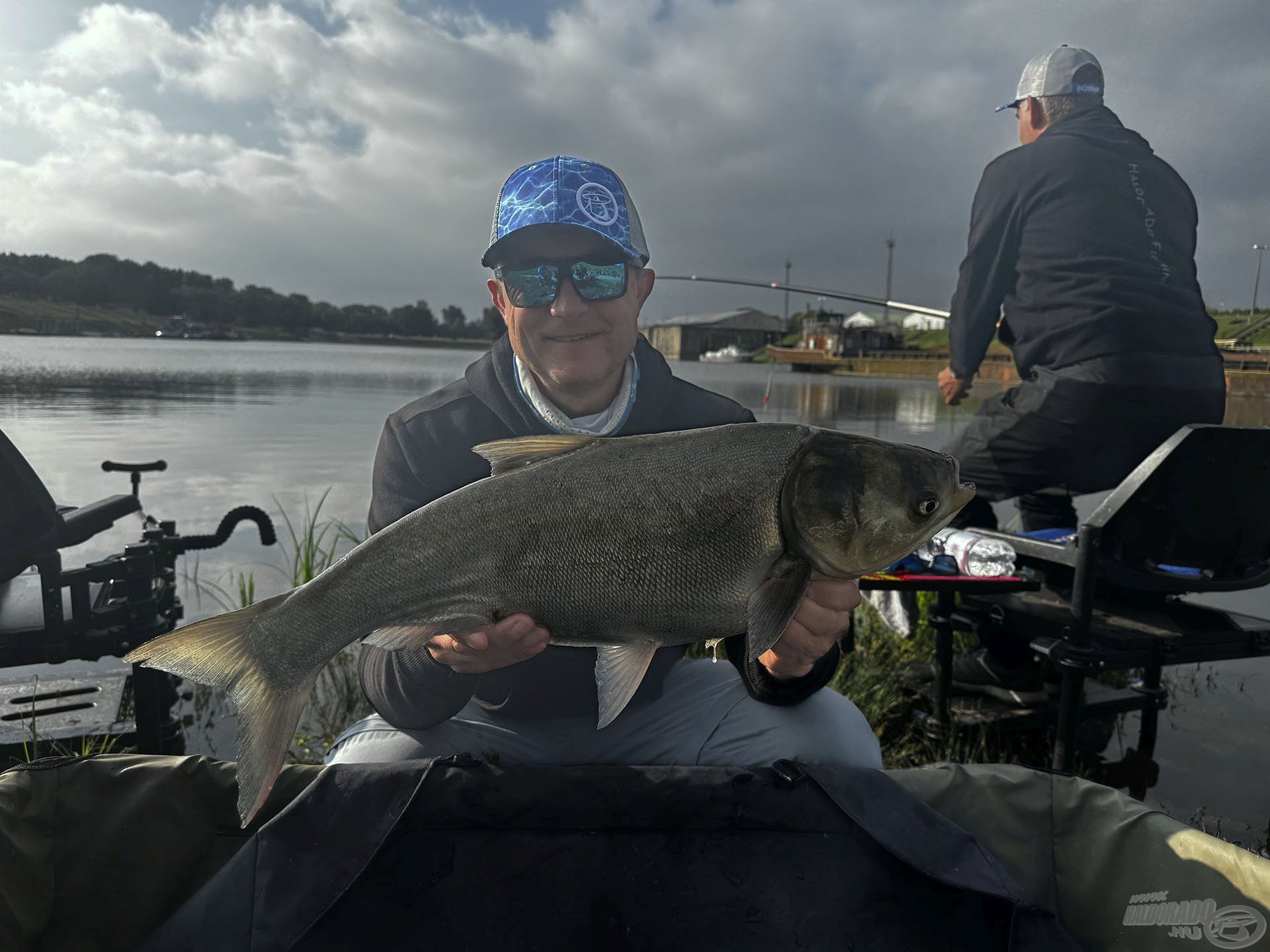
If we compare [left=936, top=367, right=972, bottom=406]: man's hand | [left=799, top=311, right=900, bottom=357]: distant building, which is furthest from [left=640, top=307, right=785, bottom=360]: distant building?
[left=936, top=367, right=972, bottom=406]: man's hand

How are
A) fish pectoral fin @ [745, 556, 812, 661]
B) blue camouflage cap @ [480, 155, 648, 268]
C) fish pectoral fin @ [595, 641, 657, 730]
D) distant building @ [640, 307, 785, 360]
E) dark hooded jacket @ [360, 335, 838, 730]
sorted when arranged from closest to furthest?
fish pectoral fin @ [745, 556, 812, 661] → fish pectoral fin @ [595, 641, 657, 730] → dark hooded jacket @ [360, 335, 838, 730] → blue camouflage cap @ [480, 155, 648, 268] → distant building @ [640, 307, 785, 360]

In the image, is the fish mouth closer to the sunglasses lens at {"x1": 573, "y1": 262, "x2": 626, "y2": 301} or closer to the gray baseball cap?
the sunglasses lens at {"x1": 573, "y1": 262, "x2": 626, "y2": 301}

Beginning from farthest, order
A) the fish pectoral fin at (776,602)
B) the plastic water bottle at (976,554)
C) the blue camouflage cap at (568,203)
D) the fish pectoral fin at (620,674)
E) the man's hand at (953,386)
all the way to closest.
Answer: the man's hand at (953,386), the plastic water bottle at (976,554), the blue camouflage cap at (568,203), the fish pectoral fin at (620,674), the fish pectoral fin at (776,602)

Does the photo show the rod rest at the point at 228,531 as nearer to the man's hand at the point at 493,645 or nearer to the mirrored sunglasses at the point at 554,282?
the mirrored sunglasses at the point at 554,282

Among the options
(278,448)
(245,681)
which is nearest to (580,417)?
(245,681)

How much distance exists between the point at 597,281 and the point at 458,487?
2.40 feet

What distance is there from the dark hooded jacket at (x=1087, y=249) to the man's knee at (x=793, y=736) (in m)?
2.04

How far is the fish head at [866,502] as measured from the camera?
1562 millimetres

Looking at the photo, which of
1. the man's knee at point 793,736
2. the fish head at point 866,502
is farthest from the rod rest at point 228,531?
the fish head at point 866,502

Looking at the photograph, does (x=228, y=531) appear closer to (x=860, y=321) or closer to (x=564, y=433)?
(x=564, y=433)

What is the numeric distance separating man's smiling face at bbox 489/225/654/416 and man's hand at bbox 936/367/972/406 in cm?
232

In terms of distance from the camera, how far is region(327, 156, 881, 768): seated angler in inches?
86.4

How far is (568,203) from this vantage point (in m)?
2.34

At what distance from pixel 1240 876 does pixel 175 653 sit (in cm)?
227
